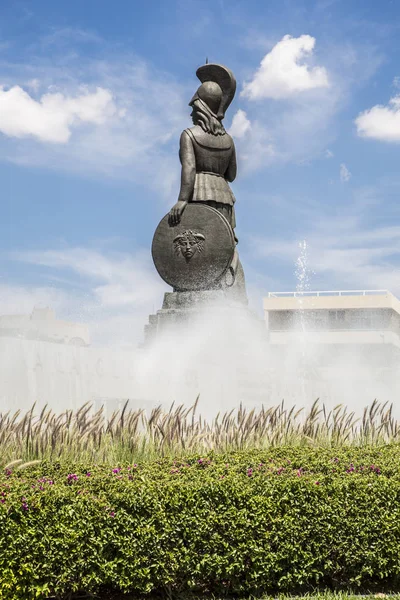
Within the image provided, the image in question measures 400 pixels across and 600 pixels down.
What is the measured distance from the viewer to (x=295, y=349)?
1402 centimetres

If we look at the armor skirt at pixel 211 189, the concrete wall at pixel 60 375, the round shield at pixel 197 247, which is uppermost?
the armor skirt at pixel 211 189

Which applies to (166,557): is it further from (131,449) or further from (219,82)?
(219,82)

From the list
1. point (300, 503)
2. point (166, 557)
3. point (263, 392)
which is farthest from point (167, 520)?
point (263, 392)

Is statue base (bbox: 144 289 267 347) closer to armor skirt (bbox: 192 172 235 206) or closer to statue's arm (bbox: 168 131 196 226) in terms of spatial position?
statue's arm (bbox: 168 131 196 226)

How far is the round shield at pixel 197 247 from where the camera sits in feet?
41.7

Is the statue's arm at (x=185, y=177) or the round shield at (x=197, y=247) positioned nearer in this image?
the round shield at (x=197, y=247)

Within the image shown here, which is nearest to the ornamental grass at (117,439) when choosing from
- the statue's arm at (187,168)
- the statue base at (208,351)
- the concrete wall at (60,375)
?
the statue base at (208,351)

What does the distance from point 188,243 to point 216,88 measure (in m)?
3.26

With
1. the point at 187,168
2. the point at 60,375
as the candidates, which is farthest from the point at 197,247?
the point at 60,375

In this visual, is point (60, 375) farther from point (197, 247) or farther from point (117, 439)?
point (117, 439)

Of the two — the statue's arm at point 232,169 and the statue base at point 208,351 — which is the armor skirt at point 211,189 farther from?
the statue base at point 208,351

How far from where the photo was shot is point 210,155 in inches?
522

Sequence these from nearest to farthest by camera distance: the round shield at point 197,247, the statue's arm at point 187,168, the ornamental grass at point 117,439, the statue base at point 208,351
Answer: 1. the ornamental grass at point 117,439
2. the statue base at point 208,351
3. the round shield at point 197,247
4. the statue's arm at point 187,168

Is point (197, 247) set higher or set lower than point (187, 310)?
higher
